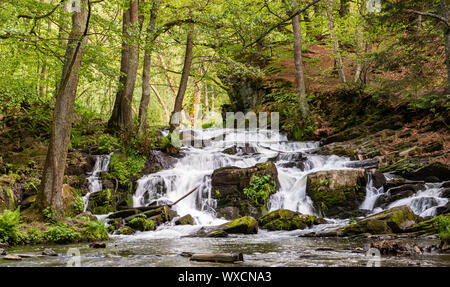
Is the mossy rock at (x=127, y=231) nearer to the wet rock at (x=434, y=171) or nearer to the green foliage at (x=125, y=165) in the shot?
the green foliage at (x=125, y=165)

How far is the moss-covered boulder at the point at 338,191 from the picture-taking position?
1114 centimetres

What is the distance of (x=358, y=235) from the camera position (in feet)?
26.2

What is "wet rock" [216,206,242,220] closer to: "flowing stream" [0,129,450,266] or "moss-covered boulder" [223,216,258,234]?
"flowing stream" [0,129,450,266]

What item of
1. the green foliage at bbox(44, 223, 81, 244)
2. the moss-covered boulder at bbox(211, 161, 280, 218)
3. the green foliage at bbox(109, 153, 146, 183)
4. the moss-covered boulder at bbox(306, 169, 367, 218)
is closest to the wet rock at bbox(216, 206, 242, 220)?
the moss-covered boulder at bbox(211, 161, 280, 218)

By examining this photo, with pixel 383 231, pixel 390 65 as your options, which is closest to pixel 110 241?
pixel 383 231

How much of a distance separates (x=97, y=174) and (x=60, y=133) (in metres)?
5.03

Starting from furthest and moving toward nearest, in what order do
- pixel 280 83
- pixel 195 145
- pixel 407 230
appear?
pixel 280 83 → pixel 195 145 → pixel 407 230

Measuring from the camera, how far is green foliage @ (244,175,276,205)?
12.2 metres

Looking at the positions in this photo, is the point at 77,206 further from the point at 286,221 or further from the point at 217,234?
the point at 286,221

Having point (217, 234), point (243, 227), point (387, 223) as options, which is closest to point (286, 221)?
point (243, 227)

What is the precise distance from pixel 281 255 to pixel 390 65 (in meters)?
8.42

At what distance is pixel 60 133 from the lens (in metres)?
8.98

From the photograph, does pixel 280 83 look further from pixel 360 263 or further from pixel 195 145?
pixel 360 263

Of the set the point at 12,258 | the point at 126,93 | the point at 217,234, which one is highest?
the point at 126,93
